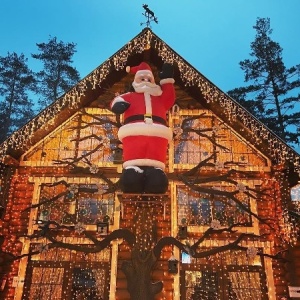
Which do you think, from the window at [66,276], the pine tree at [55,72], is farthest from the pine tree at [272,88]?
the window at [66,276]

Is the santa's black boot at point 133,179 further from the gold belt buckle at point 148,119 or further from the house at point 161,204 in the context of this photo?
the house at point 161,204

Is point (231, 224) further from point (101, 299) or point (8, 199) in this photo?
point (8, 199)

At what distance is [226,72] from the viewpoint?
649 ft

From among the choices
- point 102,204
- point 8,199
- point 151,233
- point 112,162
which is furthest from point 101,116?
point 151,233

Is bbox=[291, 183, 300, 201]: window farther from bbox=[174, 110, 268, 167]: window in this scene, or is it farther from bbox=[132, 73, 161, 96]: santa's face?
bbox=[132, 73, 161, 96]: santa's face

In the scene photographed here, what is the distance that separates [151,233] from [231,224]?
300 cm

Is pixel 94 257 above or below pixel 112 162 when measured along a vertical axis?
below

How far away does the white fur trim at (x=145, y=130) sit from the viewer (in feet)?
23.6

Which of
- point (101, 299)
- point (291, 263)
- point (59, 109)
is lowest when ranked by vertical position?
point (101, 299)

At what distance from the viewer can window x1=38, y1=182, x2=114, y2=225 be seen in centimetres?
1001

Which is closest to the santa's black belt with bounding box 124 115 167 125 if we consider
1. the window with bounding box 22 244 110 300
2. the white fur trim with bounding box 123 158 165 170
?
the white fur trim with bounding box 123 158 165 170

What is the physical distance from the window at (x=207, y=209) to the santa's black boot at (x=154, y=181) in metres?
2.95

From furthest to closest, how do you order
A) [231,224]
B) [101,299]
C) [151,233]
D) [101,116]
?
1. [101,116]
2. [231,224]
3. [101,299]
4. [151,233]

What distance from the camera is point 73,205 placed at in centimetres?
1014
